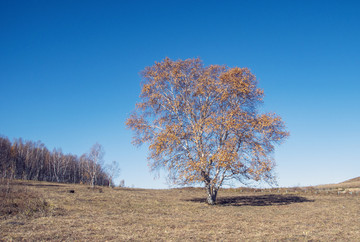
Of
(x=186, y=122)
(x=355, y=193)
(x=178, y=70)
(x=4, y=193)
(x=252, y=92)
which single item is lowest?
(x=355, y=193)

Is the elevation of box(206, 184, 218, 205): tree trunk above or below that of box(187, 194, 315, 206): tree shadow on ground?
above

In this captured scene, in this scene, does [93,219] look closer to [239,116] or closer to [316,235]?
[316,235]

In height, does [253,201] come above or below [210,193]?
below

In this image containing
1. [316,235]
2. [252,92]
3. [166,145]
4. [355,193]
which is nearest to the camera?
[316,235]

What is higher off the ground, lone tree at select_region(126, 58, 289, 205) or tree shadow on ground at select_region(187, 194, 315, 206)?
lone tree at select_region(126, 58, 289, 205)

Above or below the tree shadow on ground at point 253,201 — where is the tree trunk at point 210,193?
above

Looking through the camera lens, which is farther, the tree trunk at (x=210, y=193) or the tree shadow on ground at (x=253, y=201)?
the tree shadow on ground at (x=253, y=201)

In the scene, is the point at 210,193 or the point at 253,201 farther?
the point at 253,201

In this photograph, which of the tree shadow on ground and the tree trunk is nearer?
the tree trunk

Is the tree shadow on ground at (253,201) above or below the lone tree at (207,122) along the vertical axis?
below

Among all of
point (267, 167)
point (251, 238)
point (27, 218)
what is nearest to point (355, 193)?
point (267, 167)

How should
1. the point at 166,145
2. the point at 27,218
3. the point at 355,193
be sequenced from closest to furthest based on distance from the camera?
the point at 27,218
the point at 166,145
the point at 355,193

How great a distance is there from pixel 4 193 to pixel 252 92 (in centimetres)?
2118

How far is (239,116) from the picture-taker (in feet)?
81.5
